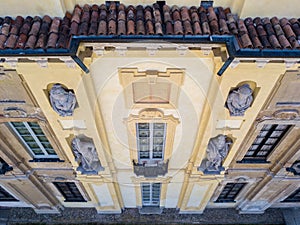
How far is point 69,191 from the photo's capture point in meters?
13.1

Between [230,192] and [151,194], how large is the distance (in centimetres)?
340

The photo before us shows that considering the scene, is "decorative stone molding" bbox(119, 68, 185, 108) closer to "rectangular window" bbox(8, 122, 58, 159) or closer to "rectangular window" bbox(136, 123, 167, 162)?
"rectangular window" bbox(136, 123, 167, 162)

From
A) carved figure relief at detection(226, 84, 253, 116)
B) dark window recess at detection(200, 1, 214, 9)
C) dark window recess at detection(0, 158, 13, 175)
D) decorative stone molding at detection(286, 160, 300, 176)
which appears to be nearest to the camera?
dark window recess at detection(200, 1, 214, 9)

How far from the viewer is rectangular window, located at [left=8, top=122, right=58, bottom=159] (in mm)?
8886

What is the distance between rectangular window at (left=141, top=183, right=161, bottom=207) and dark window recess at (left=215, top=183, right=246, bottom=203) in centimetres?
276

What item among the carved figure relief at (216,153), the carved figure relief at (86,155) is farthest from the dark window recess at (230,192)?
the carved figure relief at (86,155)

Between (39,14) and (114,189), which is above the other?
(39,14)

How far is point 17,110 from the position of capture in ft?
25.8

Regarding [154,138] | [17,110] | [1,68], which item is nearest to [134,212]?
[154,138]

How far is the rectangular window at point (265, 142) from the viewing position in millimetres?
9062

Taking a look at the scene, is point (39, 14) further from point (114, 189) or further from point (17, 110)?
point (114, 189)

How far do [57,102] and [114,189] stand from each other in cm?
586

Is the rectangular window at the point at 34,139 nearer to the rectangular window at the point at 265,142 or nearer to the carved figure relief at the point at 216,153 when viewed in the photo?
the carved figure relief at the point at 216,153

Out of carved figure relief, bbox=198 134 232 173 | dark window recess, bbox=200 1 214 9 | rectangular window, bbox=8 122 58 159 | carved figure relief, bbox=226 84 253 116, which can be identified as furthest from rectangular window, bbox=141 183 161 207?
dark window recess, bbox=200 1 214 9
